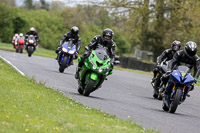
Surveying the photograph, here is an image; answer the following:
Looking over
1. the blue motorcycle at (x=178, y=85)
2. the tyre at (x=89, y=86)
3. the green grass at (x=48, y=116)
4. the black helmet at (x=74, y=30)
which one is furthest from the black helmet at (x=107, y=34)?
the black helmet at (x=74, y=30)

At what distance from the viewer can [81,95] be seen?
14.5 meters

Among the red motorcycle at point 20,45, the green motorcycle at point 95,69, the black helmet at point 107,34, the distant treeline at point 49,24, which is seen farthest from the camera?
the distant treeline at point 49,24

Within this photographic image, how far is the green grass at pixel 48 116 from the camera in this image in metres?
7.80

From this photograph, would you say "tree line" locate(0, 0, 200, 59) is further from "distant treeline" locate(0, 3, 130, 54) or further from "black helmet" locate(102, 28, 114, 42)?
"black helmet" locate(102, 28, 114, 42)

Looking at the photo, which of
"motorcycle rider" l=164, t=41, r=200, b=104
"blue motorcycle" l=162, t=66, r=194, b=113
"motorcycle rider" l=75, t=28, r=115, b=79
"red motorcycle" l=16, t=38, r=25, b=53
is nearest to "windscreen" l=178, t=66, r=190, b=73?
"blue motorcycle" l=162, t=66, r=194, b=113

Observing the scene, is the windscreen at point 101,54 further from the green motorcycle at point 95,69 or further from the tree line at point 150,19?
the tree line at point 150,19

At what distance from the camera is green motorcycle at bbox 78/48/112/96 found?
1403cm

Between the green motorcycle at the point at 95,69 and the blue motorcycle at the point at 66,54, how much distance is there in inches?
315

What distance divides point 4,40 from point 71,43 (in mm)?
44669

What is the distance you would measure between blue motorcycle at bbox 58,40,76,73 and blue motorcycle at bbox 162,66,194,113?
31.8 ft

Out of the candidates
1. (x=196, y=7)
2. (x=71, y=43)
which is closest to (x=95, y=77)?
(x=71, y=43)

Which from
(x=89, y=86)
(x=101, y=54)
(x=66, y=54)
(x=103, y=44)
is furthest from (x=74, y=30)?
(x=89, y=86)

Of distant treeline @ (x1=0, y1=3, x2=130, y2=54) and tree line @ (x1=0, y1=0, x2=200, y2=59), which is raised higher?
tree line @ (x1=0, y1=0, x2=200, y2=59)

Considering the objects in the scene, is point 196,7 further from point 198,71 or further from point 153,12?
point 198,71
